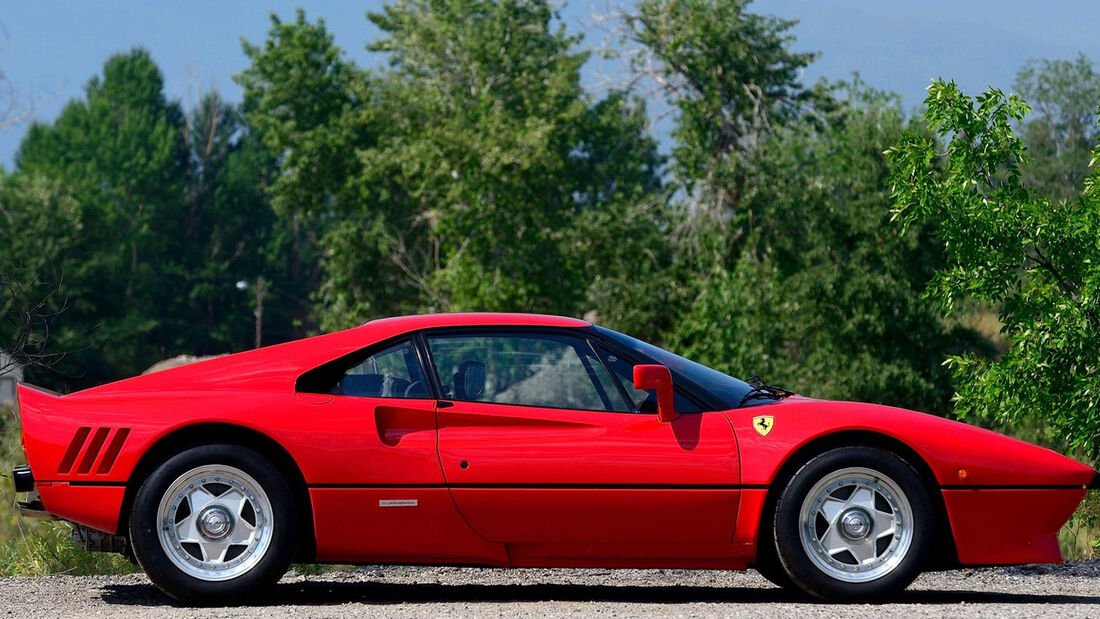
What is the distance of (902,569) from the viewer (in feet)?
19.1

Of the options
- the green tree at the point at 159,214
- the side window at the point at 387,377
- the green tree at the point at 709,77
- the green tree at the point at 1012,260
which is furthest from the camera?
the green tree at the point at 159,214

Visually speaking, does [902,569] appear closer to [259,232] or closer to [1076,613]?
[1076,613]

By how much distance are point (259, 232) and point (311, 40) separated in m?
37.8

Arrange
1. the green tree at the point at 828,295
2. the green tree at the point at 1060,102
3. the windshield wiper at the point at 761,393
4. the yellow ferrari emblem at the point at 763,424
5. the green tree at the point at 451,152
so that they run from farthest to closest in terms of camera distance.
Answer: the green tree at the point at 1060,102 → the green tree at the point at 451,152 → the green tree at the point at 828,295 → the windshield wiper at the point at 761,393 → the yellow ferrari emblem at the point at 763,424

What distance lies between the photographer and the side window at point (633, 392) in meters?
5.95

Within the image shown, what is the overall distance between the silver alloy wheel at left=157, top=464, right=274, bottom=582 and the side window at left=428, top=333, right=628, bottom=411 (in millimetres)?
1008

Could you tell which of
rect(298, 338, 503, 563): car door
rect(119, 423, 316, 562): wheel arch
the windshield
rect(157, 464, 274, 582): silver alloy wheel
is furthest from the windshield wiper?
rect(157, 464, 274, 582): silver alloy wheel

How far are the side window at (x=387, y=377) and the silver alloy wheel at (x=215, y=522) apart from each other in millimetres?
607

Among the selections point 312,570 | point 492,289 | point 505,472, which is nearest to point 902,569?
point 505,472

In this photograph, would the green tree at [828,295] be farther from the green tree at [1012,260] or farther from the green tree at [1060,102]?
the green tree at [1060,102]

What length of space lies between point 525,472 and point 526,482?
45mm

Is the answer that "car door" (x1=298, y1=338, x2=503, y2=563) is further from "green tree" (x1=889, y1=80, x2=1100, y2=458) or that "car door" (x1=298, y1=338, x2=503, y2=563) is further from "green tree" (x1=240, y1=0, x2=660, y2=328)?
"green tree" (x1=240, y1=0, x2=660, y2=328)

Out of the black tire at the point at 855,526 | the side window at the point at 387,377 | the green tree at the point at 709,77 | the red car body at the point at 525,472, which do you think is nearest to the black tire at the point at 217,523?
the red car body at the point at 525,472

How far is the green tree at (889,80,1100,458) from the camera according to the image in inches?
373
